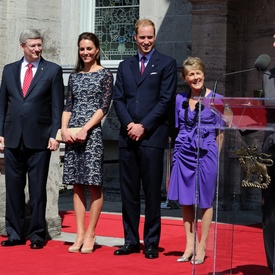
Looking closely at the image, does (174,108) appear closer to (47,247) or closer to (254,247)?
(47,247)

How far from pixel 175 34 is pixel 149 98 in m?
5.32

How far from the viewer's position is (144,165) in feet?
29.0

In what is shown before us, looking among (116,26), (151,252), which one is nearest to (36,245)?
(151,252)

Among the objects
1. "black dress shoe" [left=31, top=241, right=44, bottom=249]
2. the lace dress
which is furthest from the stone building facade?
the lace dress

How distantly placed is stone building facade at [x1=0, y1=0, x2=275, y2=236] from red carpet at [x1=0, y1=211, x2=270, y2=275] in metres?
1.04

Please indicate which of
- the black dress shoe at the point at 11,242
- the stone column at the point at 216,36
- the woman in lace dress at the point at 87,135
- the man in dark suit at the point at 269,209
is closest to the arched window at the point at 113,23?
the stone column at the point at 216,36

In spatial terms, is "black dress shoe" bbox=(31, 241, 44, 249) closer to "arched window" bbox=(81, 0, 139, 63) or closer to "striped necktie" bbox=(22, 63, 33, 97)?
"striped necktie" bbox=(22, 63, 33, 97)

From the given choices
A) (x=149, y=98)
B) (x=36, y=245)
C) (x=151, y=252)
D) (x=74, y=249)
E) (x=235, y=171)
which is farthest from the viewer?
(x=36, y=245)

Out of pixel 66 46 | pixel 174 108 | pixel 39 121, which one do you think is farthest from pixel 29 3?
pixel 66 46

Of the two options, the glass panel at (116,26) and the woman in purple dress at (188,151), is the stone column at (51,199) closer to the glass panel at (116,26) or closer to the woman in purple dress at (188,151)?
the woman in purple dress at (188,151)

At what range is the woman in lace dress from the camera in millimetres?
9023

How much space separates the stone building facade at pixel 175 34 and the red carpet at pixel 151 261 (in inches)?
41.0

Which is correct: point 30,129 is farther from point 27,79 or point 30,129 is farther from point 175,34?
point 175,34

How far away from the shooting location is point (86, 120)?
29.8 feet
